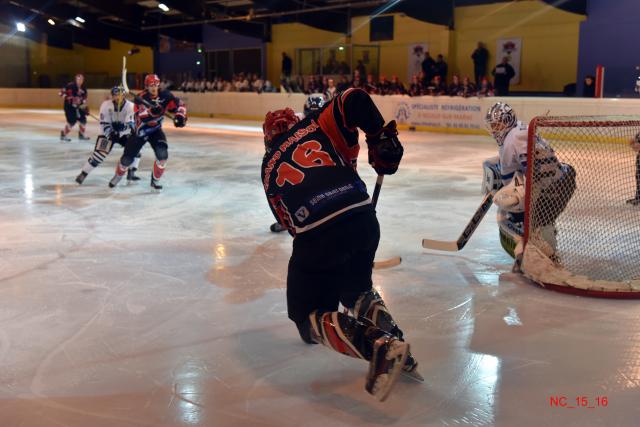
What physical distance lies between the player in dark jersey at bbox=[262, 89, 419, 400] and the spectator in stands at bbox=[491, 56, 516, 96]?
14168 mm

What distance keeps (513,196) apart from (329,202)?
1.89 m

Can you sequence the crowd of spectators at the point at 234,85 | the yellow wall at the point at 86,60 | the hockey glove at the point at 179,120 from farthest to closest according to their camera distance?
the yellow wall at the point at 86,60 → the crowd of spectators at the point at 234,85 → the hockey glove at the point at 179,120

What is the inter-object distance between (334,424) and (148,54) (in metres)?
28.0

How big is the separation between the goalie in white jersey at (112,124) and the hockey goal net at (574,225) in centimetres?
471

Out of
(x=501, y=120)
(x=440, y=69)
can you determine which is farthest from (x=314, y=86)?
(x=501, y=120)

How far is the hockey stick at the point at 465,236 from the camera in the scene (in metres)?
4.32

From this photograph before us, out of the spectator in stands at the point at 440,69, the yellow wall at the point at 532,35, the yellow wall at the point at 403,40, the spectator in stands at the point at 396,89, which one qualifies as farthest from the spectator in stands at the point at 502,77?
the yellow wall at the point at 403,40

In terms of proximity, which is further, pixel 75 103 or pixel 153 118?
pixel 75 103

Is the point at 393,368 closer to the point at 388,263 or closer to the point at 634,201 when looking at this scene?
the point at 388,263

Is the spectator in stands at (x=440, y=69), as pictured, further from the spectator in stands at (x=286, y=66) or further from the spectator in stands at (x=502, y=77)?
the spectator in stands at (x=286, y=66)

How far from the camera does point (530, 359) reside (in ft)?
9.36

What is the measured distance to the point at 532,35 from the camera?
17062mm

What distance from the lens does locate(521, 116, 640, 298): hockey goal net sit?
12.5ft

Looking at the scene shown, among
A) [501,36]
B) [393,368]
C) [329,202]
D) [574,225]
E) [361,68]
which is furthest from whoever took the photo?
[361,68]
